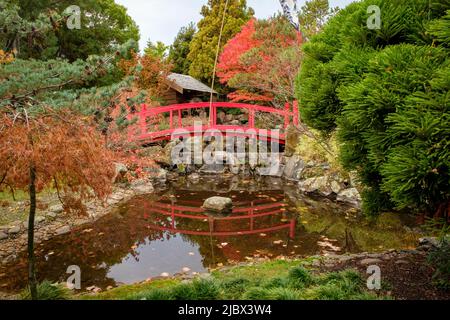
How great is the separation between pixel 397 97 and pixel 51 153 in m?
2.63

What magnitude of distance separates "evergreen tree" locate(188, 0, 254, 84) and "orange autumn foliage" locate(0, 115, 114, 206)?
1571cm

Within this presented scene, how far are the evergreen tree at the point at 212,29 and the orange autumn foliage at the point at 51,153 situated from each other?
15.7m

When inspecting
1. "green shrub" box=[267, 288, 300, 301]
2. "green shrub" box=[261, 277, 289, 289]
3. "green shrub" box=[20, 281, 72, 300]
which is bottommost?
"green shrub" box=[20, 281, 72, 300]

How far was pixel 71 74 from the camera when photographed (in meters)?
4.29

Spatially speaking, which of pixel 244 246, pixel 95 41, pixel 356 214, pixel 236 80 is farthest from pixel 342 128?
pixel 95 41

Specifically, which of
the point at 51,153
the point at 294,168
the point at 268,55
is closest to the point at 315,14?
the point at 268,55

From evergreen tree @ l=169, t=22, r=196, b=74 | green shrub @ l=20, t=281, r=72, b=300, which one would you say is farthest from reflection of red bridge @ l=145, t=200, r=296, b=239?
evergreen tree @ l=169, t=22, r=196, b=74

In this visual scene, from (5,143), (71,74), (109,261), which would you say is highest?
(71,74)

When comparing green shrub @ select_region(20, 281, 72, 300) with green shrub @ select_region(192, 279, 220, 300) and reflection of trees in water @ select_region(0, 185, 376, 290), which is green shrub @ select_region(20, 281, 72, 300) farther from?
green shrub @ select_region(192, 279, 220, 300)

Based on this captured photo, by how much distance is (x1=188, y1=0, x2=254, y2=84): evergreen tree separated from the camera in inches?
686

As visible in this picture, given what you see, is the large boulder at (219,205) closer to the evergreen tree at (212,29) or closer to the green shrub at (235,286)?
the green shrub at (235,286)

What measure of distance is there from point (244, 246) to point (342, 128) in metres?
4.27

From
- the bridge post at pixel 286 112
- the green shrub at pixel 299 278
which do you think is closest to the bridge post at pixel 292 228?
the green shrub at pixel 299 278

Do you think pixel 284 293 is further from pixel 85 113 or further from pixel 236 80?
pixel 236 80
